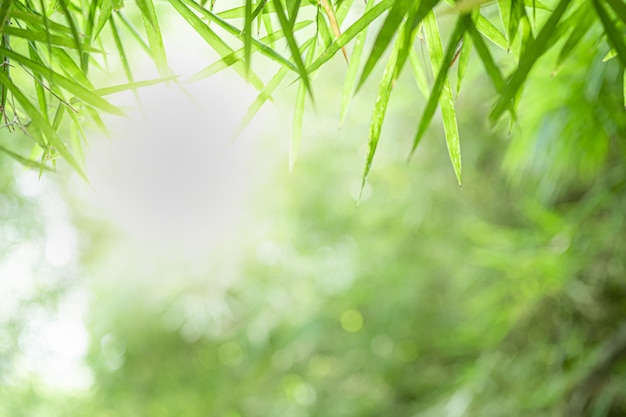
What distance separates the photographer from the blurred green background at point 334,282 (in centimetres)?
175

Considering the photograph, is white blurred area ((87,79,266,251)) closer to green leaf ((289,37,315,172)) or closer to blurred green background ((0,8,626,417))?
blurred green background ((0,8,626,417))

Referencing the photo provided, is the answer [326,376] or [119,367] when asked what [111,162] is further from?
[326,376]

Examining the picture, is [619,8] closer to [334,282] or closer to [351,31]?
[351,31]

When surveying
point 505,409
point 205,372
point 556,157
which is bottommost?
point 505,409

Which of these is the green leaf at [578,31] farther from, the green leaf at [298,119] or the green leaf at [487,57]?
the green leaf at [298,119]

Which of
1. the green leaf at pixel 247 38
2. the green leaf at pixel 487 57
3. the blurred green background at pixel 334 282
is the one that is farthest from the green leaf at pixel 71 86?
the blurred green background at pixel 334 282

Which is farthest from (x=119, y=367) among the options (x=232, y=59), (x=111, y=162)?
(x=232, y=59)

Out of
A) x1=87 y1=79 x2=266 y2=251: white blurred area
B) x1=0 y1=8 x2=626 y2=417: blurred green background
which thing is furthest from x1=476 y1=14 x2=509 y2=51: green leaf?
x1=87 y1=79 x2=266 y2=251: white blurred area

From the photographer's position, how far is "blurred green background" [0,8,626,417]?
69.1 inches

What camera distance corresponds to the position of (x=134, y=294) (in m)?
2.95

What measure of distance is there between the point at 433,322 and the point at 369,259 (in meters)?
0.35

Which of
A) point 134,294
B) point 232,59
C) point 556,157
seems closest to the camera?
point 232,59

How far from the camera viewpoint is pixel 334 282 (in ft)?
8.53

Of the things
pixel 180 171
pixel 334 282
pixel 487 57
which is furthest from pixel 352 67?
pixel 180 171
